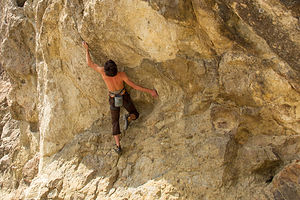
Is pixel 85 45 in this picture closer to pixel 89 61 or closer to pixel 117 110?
pixel 89 61

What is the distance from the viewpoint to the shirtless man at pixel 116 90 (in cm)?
429

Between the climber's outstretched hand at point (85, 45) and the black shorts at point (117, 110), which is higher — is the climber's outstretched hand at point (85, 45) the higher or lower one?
the higher one

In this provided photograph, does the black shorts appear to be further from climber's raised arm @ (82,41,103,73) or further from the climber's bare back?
climber's raised arm @ (82,41,103,73)

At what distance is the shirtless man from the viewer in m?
4.29

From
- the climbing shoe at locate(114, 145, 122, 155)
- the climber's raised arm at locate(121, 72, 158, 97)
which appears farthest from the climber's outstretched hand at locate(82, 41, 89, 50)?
the climbing shoe at locate(114, 145, 122, 155)

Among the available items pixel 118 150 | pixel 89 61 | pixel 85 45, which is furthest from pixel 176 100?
pixel 85 45

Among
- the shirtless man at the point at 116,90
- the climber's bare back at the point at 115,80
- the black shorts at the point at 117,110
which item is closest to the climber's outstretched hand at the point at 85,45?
the shirtless man at the point at 116,90

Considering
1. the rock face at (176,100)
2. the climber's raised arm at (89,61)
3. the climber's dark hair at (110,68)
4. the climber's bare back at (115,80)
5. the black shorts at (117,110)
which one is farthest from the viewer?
the black shorts at (117,110)

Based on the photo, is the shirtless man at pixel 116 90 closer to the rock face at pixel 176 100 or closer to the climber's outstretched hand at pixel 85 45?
the climber's outstretched hand at pixel 85 45

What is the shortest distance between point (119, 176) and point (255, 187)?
193cm

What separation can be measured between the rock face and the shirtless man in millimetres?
151

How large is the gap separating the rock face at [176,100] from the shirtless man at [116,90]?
15 cm

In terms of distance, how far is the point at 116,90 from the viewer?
4.52 meters

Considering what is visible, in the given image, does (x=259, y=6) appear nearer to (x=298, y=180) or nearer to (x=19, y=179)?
(x=298, y=180)
